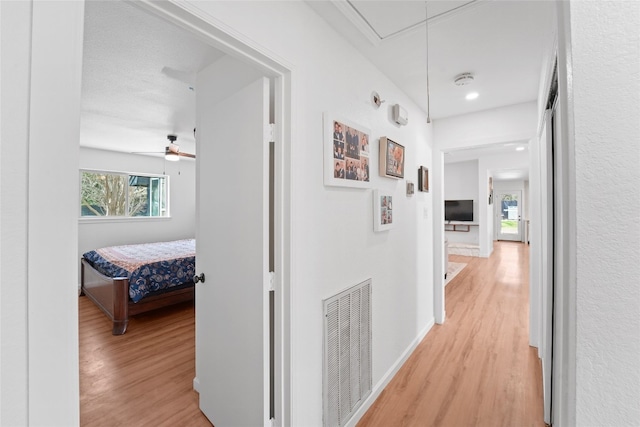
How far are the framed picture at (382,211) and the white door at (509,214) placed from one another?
1055 cm

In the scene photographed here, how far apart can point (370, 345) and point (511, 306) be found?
9.87 feet

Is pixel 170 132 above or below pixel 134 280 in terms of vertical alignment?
above

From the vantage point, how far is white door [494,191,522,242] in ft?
34.0

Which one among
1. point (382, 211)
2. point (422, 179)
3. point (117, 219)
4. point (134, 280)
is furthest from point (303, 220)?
point (117, 219)

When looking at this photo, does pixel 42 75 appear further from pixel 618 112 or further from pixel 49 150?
pixel 618 112

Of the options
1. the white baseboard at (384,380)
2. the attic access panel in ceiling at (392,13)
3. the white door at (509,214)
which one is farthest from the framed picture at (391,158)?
the white door at (509,214)

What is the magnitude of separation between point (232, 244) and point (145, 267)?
100 inches

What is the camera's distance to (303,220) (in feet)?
4.69

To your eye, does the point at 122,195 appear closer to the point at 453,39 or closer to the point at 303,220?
the point at 303,220

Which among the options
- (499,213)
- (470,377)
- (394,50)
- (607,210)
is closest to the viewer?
(607,210)

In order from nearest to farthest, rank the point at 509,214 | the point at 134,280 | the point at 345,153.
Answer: the point at 345,153 → the point at 134,280 → the point at 509,214

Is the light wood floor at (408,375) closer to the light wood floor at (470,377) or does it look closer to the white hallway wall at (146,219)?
the light wood floor at (470,377)

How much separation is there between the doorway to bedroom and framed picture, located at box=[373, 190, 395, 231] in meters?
0.89

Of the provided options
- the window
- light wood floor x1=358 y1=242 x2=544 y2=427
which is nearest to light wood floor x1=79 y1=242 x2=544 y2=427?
light wood floor x1=358 y1=242 x2=544 y2=427
